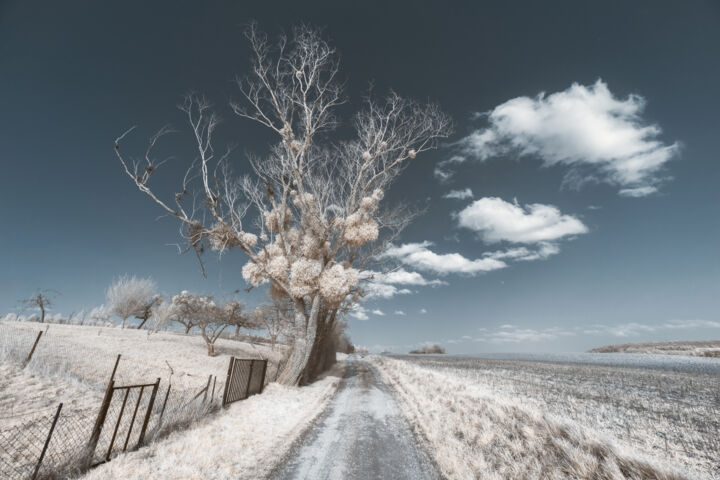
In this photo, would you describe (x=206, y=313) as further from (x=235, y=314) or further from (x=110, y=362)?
(x=110, y=362)

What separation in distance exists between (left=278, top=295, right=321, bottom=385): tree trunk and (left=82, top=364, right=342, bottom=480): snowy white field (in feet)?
14.0

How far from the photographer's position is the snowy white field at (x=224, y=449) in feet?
14.4

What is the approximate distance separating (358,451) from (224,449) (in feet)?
8.32

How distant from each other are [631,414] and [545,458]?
14.4 ft

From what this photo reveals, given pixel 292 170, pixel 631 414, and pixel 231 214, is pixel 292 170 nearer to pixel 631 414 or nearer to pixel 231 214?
pixel 231 214

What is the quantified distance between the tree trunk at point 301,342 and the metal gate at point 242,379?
1.58 meters

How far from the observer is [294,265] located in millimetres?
12727

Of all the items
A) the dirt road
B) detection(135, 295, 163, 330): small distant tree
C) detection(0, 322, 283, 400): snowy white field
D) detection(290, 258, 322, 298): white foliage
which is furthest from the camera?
detection(135, 295, 163, 330): small distant tree

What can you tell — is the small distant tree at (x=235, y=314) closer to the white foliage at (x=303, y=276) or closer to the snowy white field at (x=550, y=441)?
the white foliage at (x=303, y=276)

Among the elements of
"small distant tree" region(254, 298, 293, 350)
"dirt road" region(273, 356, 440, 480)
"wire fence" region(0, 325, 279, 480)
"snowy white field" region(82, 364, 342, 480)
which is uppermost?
"small distant tree" region(254, 298, 293, 350)

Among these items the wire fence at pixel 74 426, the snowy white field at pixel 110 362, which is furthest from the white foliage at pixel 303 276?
the snowy white field at pixel 110 362

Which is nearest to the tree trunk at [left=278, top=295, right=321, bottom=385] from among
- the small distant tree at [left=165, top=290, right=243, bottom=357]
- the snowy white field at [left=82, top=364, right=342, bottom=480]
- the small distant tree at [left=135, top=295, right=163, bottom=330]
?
the snowy white field at [left=82, top=364, right=342, bottom=480]

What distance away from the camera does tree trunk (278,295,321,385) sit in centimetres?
1304

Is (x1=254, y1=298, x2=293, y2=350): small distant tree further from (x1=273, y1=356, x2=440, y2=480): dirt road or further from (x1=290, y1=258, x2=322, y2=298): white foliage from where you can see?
(x1=273, y1=356, x2=440, y2=480): dirt road
